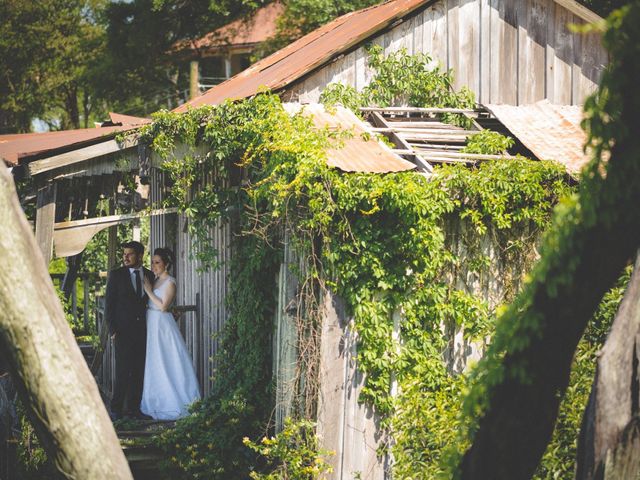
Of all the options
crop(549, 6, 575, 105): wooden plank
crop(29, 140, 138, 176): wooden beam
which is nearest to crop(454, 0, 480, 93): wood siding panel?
crop(549, 6, 575, 105): wooden plank

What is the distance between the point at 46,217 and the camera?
916 cm

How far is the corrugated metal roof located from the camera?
8.90 m

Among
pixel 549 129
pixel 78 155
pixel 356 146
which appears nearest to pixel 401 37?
pixel 549 129

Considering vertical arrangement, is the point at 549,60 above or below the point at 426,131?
above

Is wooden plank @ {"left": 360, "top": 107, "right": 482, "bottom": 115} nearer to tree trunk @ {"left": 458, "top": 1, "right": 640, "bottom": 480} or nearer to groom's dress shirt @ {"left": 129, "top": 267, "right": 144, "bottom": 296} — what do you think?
groom's dress shirt @ {"left": 129, "top": 267, "right": 144, "bottom": 296}

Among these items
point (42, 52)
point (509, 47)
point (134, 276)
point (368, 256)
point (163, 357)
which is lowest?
point (163, 357)

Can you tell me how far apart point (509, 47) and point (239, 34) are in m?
24.1

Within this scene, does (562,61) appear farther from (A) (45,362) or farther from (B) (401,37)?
(A) (45,362)

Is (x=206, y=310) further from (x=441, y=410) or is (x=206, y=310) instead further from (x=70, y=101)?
(x=70, y=101)

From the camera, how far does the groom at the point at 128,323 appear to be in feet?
33.6

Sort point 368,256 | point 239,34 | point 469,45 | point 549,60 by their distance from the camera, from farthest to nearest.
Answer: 1. point 239,34
2. point 549,60
3. point 469,45
4. point 368,256

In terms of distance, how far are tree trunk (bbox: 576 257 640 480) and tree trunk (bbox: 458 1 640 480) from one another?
1.56 feet

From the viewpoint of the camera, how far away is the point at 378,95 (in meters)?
10.2

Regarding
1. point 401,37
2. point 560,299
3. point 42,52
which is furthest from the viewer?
point 42,52
